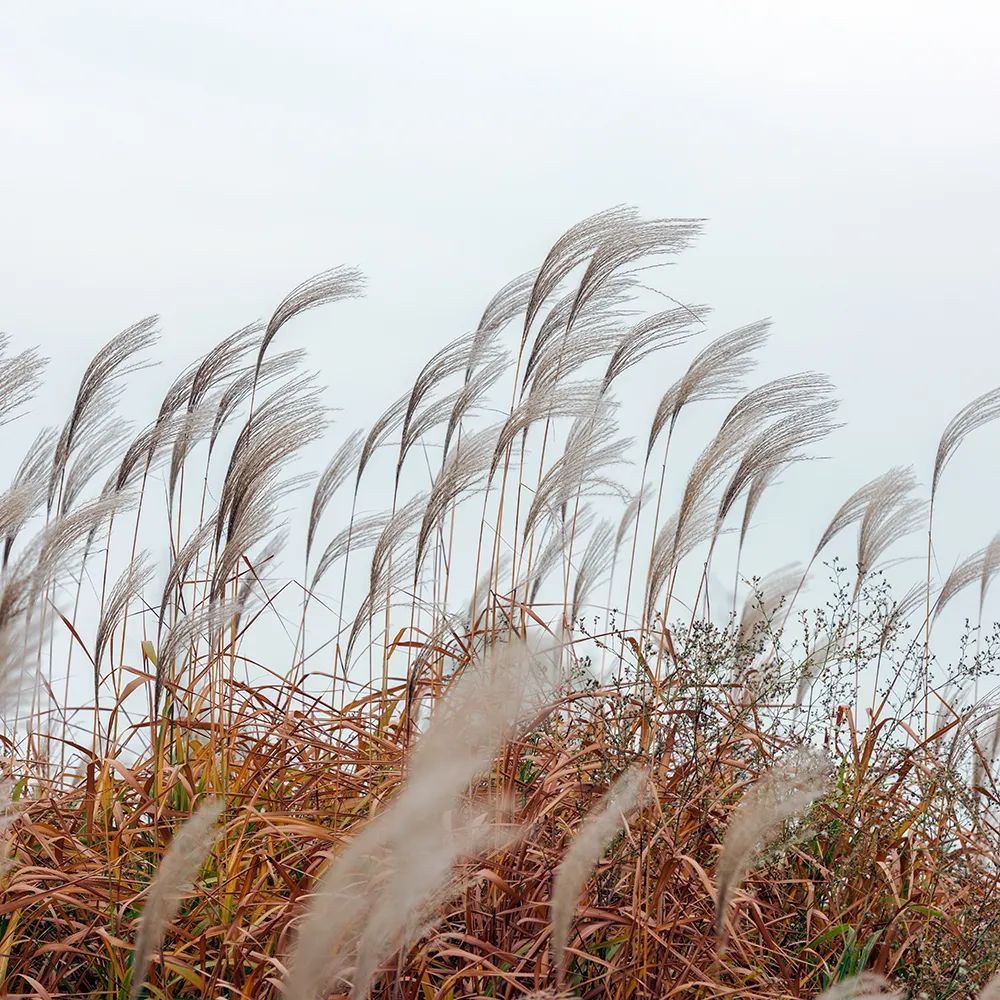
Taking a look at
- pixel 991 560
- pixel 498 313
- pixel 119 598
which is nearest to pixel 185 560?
pixel 119 598

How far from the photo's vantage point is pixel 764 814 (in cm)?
191

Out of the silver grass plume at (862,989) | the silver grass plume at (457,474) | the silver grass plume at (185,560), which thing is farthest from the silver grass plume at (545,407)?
the silver grass plume at (862,989)

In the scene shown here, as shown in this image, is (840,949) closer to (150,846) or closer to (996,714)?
(996,714)

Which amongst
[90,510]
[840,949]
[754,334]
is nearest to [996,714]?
[840,949]

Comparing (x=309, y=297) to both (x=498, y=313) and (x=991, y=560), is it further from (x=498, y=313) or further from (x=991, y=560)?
(x=991, y=560)

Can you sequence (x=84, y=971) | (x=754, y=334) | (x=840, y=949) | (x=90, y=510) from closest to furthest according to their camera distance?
(x=90, y=510)
(x=84, y=971)
(x=840, y=949)
(x=754, y=334)

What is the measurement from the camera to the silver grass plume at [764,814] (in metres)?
1.79

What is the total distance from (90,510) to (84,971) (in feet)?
3.66

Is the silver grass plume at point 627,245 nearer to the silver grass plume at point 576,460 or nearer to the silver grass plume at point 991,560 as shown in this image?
the silver grass plume at point 576,460

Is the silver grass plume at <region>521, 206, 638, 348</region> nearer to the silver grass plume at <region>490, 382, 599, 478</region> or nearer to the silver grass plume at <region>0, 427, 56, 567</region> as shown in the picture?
the silver grass plume at <region>490, 382, 599, 478</region>

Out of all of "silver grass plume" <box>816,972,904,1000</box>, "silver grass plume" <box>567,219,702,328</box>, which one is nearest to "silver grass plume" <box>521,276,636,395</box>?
"silver grass plume" <box>567,219,702,328</box>

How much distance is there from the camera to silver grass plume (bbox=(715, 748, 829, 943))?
179cm

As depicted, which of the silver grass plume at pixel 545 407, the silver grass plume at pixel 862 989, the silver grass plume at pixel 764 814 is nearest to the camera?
the silver grass plume at pixel 764 814

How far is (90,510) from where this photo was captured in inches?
104
